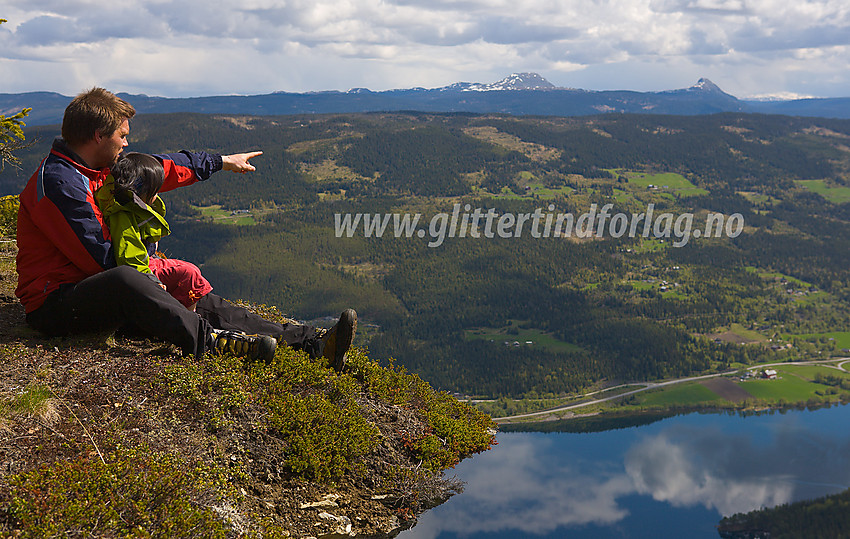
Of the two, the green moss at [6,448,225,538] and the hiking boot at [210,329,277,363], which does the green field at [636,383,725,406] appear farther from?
the green moss at [6,448,225,538]

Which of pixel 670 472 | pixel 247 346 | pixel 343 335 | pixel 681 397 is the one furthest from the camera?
pixel 681 397

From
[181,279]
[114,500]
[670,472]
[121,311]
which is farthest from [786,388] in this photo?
[114,500]

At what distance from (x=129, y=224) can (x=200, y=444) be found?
2719 millimetres

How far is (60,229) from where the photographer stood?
6824mm

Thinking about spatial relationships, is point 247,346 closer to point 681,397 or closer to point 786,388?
point 681,397

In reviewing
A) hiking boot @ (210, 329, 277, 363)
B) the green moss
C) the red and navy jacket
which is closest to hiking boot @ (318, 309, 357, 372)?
hiking boot @ (210, 329, 277, 363)

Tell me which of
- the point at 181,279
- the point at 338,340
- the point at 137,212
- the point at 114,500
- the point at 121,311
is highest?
the point at 137,212

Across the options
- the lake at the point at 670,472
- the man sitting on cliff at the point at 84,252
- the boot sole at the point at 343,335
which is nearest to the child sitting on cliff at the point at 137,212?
the man sitting on cliff at the point at 84,252

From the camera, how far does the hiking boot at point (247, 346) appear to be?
818cm

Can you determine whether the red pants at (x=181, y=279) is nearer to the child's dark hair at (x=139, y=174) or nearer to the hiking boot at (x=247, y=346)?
the hiking boot at (x=247, y=346)

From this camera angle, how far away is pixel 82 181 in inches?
274

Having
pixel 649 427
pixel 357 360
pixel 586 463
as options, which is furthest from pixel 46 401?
pixel 649 427

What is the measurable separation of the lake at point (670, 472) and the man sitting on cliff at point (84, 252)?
87201mm

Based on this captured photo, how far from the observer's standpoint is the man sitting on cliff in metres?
6.84
